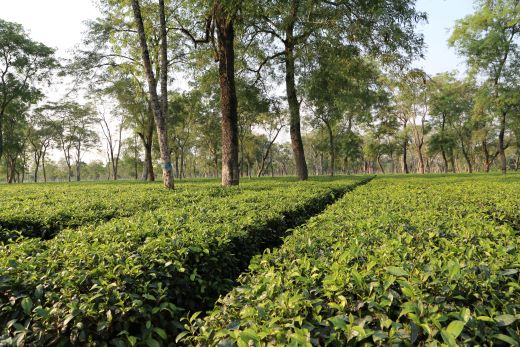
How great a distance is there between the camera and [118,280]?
2.85 metres

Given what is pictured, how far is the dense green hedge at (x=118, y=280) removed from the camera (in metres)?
2.42

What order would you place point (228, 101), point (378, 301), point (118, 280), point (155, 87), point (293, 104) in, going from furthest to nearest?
point (293, 104) < point (228, 101) < point (155, 87) < point (118, 280) < point (378, 301)

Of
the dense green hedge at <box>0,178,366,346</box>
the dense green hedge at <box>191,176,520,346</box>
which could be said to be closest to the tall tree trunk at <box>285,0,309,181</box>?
the dense green hedge at <box>0,178,366,346</box>

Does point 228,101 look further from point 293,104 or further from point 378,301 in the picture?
point 378,301

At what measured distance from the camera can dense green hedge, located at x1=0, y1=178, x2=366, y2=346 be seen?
2.42 m

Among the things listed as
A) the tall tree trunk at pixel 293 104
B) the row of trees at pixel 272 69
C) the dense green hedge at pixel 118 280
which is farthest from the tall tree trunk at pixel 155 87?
the dense green hedge at pixel 118 280

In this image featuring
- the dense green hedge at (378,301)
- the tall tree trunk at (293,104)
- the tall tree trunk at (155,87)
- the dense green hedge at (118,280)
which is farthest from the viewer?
the tall tree trunk at (293,104)

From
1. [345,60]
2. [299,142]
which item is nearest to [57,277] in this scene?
[345,60]

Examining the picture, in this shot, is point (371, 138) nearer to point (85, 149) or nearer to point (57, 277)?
point (85, 149)

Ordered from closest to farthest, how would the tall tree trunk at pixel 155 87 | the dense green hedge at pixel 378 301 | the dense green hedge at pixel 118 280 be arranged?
the dense green hedge at pixel 378 301 < the dense green hedge at pixel 118 280 < the tall tree trunk at pixel 155 87

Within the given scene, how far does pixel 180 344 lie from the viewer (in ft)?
9.55

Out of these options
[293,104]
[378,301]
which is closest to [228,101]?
[293,104]

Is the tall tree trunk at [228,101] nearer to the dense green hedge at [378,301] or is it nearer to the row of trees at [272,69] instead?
the row of trees at [272,69]

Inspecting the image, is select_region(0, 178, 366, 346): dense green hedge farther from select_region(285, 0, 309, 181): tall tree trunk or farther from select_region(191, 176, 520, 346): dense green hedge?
select_region(285, 0, 309, 181): tall tree trunk
